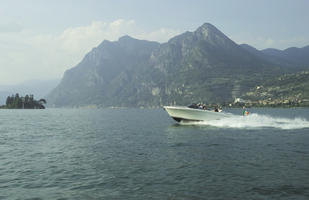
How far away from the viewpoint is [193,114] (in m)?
48.2

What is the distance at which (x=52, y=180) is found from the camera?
15.2m

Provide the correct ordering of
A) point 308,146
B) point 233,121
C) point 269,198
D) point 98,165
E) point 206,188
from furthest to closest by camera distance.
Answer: point 233,121 < point 308,146 < point 98,165 < point 206,188 < point 269,198

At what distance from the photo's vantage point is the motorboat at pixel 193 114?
4747 centimetres

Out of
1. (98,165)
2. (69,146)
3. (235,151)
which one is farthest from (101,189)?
(69,146)

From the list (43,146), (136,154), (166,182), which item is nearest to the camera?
(166,182)

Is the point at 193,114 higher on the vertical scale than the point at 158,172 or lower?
higher

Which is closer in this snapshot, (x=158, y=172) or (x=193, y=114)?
(x=158, y=172)

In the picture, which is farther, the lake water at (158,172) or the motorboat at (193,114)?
the motorboat at (193,114)

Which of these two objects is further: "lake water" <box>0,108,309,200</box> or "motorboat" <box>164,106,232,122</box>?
"motorboat" <box>164,106,232,122</box>

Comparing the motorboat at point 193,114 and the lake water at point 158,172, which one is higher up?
the motorboat at point 193,114

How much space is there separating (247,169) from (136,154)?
30.2 feet

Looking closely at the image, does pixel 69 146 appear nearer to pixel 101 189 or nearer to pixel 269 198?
pixel 101 189

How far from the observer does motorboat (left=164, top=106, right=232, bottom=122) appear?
156 feet

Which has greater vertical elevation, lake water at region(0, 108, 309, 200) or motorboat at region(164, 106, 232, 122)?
motorboat at region(164, 106, 232, 122)
